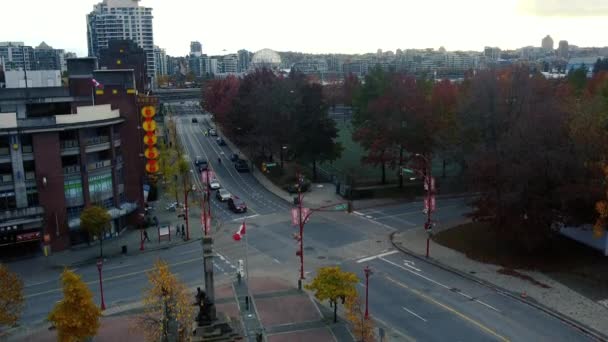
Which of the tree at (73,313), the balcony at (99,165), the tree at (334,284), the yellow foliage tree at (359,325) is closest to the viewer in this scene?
the tree at (73,313)

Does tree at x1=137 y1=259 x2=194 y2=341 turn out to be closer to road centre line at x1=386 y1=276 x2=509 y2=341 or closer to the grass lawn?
road centre line at x1=386 y1=276 x2=509 y2=341

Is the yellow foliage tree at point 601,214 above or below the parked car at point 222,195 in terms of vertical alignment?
above

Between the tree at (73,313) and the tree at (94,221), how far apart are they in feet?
58.7

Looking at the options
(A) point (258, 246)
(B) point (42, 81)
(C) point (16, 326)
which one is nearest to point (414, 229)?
(A) point (258, 246)

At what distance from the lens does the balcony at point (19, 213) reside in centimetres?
4316

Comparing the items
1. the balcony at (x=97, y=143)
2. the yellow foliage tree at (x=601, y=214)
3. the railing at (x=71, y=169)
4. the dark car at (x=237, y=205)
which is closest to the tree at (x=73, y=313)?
the railing at (x=71, y=169)

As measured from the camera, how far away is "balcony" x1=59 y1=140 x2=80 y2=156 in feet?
153

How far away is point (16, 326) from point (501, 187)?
32.8 m

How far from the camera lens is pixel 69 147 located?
154ft

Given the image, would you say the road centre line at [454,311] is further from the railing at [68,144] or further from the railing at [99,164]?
the railing at [68,144]

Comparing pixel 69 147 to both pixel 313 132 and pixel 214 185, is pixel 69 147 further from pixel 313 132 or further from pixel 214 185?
pixel 313 132

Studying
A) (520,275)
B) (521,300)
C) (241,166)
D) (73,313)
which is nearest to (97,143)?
(73,313)

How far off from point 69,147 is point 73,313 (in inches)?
943

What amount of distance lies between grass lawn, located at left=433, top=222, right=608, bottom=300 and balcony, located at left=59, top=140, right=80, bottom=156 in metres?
31.7
